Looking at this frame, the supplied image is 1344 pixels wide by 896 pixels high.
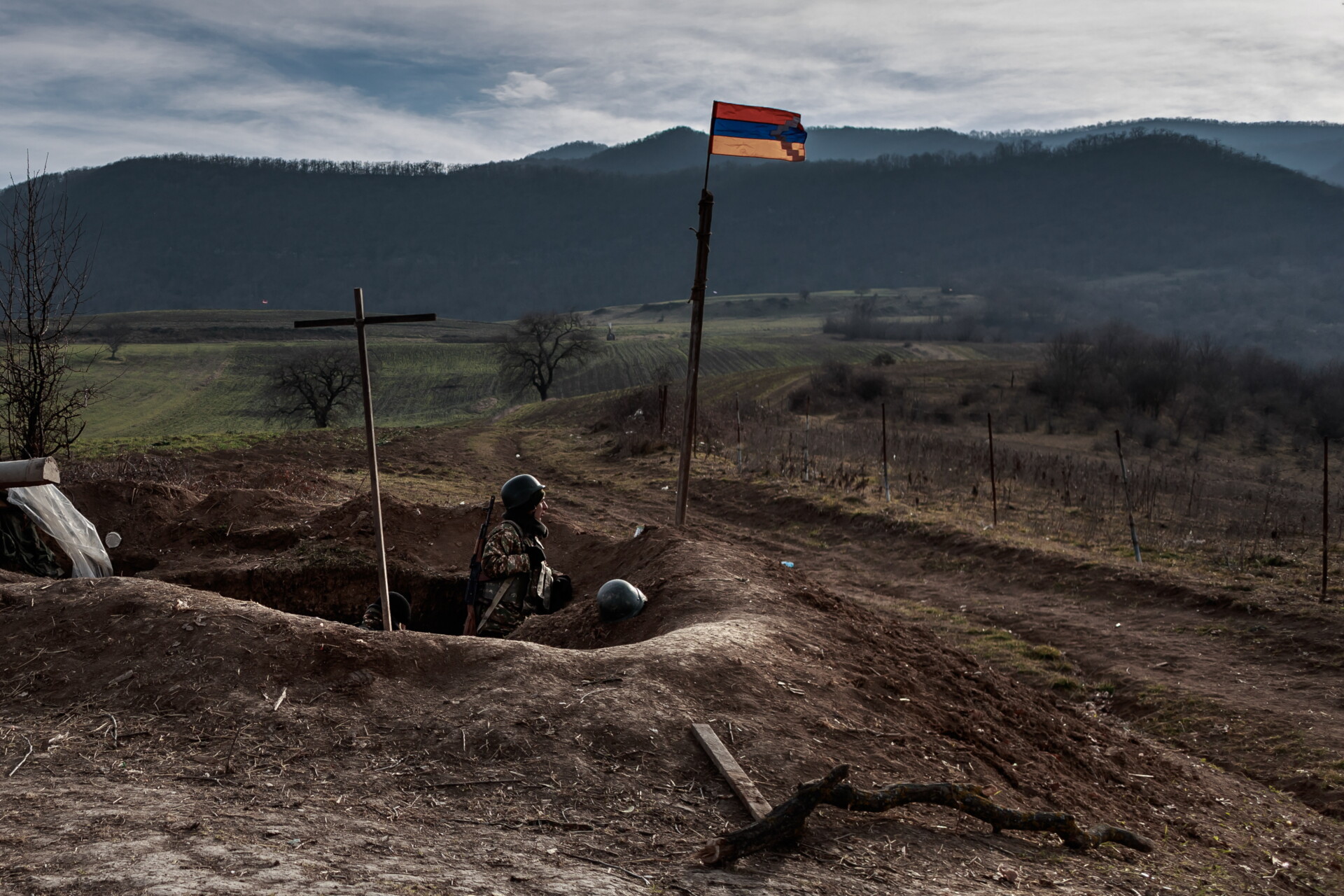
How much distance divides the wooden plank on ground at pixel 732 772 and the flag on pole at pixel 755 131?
6.54 meters

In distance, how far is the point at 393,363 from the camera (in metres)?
73.1

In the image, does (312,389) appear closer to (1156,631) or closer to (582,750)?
(1156,631)

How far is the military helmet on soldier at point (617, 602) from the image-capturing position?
7.68 metres

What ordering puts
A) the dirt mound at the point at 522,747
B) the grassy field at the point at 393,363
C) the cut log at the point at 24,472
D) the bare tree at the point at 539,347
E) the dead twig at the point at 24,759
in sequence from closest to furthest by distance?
the dirt mound at the point at 522,747
the dead twig at the point at 24,759
the cut log at the point at 24,472
the grassy field at the point at 393,363
the bare tree at the point at 539,347

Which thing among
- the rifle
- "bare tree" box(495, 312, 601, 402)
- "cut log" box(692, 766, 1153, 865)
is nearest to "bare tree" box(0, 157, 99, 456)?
the rifle

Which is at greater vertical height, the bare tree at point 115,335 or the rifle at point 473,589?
the bare tree at point 115,335

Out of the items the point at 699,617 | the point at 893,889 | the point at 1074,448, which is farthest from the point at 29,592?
the point at 1074,448

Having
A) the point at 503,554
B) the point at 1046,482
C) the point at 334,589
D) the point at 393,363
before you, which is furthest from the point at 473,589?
the point at 393,363

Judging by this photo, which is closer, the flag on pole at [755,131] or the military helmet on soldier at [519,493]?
the military helmet on soldier at [519,493]

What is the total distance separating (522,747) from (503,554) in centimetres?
385

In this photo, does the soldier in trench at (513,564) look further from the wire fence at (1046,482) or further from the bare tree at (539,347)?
the bare tree at (539,347)

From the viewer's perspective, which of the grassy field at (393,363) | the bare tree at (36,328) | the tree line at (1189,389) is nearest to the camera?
the bare tree at (36,328)

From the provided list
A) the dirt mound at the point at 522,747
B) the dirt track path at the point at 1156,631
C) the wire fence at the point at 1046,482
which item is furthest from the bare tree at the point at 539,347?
the dirt mound at the point at 522,747

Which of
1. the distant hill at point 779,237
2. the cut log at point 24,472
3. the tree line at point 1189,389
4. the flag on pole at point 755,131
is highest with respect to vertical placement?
the distant hill at point 779,237
